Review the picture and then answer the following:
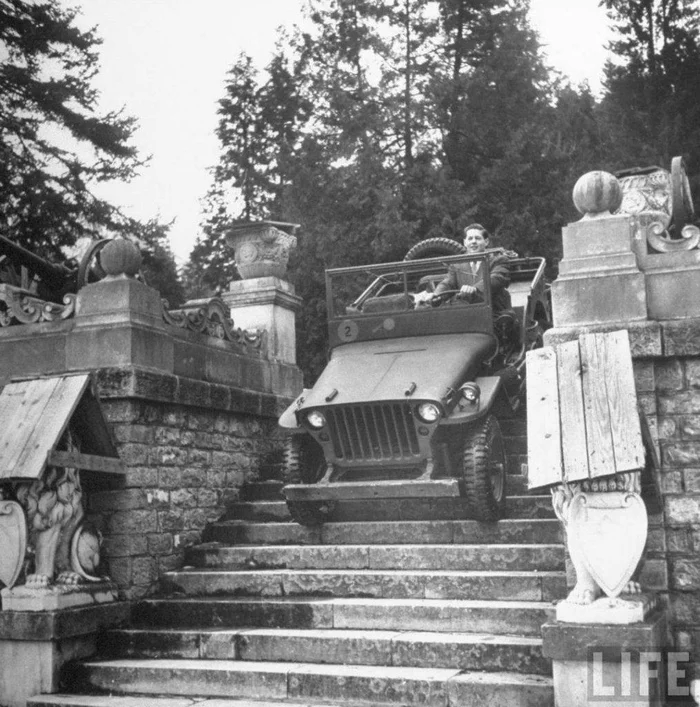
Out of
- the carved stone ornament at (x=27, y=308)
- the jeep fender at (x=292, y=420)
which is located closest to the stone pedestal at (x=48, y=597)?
the jeep fender at (x=292, y=420)

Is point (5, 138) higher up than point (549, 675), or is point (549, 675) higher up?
point (5, 138)

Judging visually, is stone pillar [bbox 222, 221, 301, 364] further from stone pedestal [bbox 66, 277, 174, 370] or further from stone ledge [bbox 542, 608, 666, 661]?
stone ledge [bbox 542, 608, 666, 661]

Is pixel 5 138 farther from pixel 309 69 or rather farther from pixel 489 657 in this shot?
pixel 489 657

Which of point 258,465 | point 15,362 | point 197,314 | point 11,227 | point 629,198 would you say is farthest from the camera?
point 11,227

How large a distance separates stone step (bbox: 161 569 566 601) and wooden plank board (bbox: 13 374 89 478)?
1479mm

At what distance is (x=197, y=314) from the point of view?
28.2 feet

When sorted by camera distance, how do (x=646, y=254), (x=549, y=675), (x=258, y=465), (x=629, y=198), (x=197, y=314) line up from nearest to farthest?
(x=549, y=675) < (x=646, y=254) < (x=629, y=198) < (x=197, y=314) < (x=258, y=465)

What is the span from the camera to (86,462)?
6832mm

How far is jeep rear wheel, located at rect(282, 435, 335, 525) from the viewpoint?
7531 mm

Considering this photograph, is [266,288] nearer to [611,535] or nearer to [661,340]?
[661,340]

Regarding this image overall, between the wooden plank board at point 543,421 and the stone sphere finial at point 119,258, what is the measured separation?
329cm

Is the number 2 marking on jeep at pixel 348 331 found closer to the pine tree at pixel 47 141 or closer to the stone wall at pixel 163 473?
the stone wall at pixel 163 473

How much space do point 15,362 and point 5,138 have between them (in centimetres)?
1307

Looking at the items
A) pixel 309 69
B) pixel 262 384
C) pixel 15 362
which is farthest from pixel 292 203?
pixel 15 362
